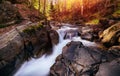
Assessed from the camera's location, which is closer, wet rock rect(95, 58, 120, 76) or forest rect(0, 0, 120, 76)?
wet rock rect(95, 58, 120, 76)

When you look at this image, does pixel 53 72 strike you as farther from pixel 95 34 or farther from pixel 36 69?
pixel 95 34

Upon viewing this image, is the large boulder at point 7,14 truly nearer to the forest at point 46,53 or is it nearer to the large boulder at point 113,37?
the forest at point 46,53

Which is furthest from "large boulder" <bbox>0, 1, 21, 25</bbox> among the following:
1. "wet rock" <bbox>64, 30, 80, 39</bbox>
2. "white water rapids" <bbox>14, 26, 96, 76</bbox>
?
"wet rock" <bbox>64, 30, 80, 39</bbox>

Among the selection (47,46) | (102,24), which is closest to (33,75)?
(47,46)

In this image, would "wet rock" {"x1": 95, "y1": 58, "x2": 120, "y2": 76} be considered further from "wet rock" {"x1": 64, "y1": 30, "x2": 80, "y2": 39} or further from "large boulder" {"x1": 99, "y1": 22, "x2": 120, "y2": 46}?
"wet rock" {"x1": 64, "y1": 30, "x2": 80, "y2": 39}

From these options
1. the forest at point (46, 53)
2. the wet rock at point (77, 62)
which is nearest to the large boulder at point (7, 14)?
the forest at point (46, 53)

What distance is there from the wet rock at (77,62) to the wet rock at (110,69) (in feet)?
1.16

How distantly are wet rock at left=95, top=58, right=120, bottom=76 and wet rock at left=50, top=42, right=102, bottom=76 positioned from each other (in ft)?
1.16

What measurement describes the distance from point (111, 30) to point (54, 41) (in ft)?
20.1

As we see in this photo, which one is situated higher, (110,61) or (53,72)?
(110,61)

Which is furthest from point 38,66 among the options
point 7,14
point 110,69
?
point 110,69

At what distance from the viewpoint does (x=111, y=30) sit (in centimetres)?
1816

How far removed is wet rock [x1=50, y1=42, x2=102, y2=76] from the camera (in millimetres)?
10811

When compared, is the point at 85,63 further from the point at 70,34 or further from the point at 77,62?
the point at 70,34
